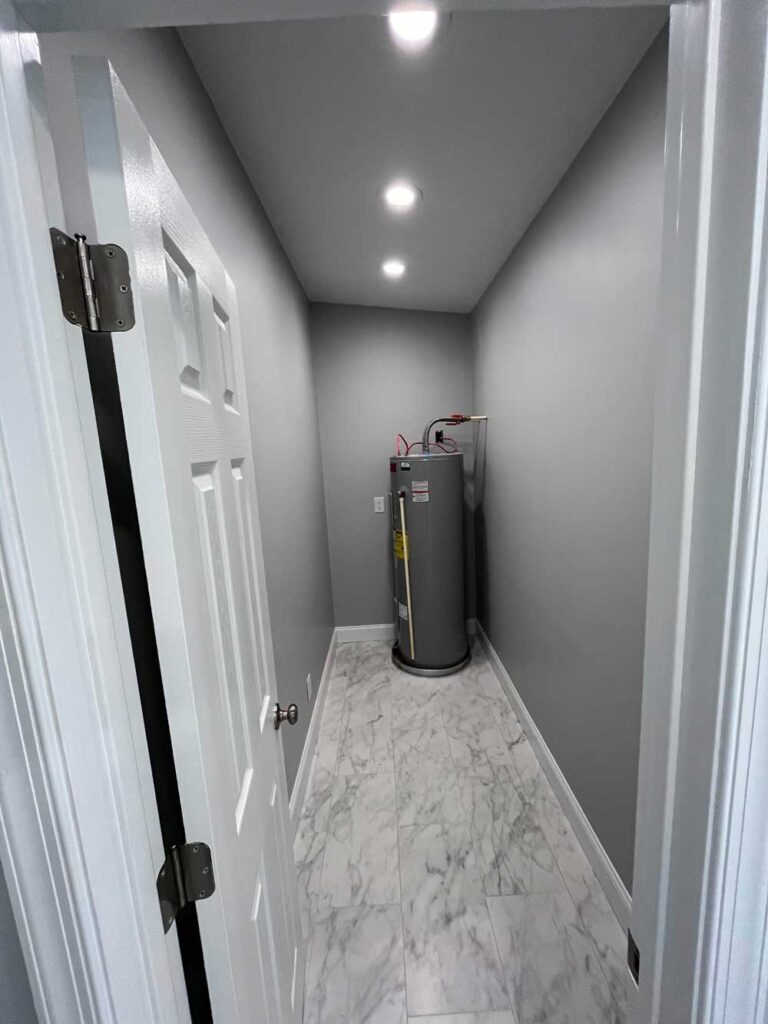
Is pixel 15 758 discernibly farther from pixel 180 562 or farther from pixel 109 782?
pixel 180 562

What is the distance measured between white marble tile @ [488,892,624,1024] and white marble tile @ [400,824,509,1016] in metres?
0.04

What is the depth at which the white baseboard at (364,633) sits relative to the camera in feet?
10.3

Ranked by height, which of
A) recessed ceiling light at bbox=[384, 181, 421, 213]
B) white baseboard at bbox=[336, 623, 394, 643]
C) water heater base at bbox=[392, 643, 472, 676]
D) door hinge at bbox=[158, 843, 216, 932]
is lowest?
water heater base at bbox=[392, 643, 472, 676]

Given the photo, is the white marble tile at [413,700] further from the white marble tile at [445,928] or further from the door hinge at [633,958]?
the door hinge at [633,958]

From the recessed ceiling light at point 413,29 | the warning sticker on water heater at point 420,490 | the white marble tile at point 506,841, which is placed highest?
the recessed ceiling light at point 413,29

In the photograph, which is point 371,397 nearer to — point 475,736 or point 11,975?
point 475,736

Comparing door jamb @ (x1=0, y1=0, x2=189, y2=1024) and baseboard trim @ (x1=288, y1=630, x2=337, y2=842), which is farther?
baseboard trim @ (x1=288, y1=630, x2=337, y2=842)

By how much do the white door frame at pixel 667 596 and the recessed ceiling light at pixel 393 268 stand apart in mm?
1799

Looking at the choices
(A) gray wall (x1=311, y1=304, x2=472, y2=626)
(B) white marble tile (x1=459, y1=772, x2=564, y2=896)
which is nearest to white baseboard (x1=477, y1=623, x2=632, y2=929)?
(B) white marble tile (x1=459, y1=772, x2=564, y2=896)

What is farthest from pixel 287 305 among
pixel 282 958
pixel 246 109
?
pixel 282 958

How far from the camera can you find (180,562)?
1.61 feet

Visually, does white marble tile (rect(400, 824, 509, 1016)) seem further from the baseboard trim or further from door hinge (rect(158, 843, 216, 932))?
door hinge (rect(158, 843, 216, 932))

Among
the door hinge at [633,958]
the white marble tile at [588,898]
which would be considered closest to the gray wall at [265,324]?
the white marble tile at [588,898]

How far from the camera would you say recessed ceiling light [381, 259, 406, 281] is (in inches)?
81.1
